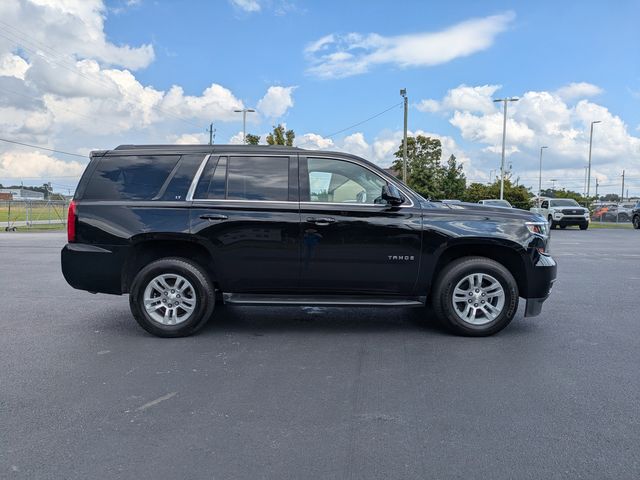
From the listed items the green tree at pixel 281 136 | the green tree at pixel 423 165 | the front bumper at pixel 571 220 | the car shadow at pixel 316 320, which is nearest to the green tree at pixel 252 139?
the green tree at pixel 281 136

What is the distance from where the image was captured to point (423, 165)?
182 feet

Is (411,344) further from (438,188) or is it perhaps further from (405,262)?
(438,188)

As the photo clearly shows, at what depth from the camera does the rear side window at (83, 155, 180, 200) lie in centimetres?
542

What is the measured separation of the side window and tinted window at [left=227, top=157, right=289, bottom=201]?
29cm

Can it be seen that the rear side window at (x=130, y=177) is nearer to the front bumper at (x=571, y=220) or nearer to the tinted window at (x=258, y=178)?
the tinted window at (x=258, y=178)

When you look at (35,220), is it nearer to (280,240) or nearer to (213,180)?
(213,180)

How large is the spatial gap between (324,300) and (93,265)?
2.40 metres

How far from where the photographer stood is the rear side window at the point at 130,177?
542 centimetres

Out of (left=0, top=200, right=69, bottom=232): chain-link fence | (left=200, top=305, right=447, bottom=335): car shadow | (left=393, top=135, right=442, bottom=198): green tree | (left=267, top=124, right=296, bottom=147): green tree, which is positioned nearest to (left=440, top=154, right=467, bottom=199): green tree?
(left=393, top=135, right=442, bottom=198): green tree

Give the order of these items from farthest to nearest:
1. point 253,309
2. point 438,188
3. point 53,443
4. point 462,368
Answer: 1. point 438,188
2. point 253,309
3. point 462,368
4. point 53,443

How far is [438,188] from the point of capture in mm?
53656

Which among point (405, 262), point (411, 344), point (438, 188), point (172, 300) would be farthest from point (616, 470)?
point (438, 188)

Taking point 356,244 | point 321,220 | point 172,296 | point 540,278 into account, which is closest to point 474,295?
point 540,278

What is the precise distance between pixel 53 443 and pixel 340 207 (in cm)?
325
